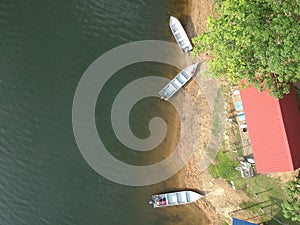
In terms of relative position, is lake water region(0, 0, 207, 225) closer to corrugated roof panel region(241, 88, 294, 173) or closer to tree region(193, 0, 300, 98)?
corrugated roof panel region(241, 88, 294, 173)

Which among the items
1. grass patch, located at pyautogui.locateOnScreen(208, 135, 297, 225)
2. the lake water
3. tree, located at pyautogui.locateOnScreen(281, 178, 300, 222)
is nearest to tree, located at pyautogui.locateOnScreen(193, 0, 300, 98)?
tree, located at pyautogui.locateOnScreen(281, 178, 300, 222)

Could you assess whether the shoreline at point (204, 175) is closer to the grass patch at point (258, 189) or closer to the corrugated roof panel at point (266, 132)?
the grass patch at point (258, 189)

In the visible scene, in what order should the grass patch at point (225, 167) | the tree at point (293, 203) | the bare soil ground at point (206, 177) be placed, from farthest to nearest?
the bare soil ground at point (206, 177) → the grass patch at point (225, 167) → the tree at point (293, 203)

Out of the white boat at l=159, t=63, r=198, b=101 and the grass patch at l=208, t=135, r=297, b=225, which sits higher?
the white boat at l=159, t=63, r=198, b=101

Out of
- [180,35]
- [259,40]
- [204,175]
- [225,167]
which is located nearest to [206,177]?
[204,175]

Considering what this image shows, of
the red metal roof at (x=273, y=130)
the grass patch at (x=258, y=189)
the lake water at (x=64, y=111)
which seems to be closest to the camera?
the red metal roof at (x=273, y=130)

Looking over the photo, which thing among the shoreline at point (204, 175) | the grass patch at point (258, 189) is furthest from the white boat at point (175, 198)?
the grass patch at point (258, 189)

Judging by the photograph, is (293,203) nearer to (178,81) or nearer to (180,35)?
(178,81)
